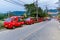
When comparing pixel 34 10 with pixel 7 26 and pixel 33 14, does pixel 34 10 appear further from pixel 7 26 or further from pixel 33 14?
pixel 7 26

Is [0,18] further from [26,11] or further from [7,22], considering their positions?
[26,11]

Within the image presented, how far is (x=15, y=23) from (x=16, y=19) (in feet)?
5.15

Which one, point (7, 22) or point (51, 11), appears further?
point (51, 11)

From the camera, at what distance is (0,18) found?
5162 cm

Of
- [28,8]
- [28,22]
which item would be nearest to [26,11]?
[28,8]

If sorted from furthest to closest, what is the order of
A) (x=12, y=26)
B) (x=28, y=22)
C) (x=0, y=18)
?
(x=0, y=18) → (x=28, y=22) → (x=12, y=26)

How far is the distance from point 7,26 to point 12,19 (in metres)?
1.77

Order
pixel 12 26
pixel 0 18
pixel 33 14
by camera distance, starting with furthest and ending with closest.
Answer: pixel 33 14 → pixel 0 18 → pixel 12 26

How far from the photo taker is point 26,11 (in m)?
81.4

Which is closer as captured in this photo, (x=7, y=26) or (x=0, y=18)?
(x=7, y=26)

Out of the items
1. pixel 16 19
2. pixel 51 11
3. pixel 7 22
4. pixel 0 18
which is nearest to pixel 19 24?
pixel 16 19

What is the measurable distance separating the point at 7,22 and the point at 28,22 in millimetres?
14141

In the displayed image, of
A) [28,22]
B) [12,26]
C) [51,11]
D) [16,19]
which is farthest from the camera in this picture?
[51,11]

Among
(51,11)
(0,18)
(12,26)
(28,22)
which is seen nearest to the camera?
(12,26)
